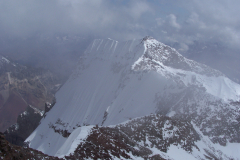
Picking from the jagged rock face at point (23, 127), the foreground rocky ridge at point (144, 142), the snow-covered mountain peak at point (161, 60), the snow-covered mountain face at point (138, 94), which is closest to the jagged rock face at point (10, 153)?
the foreground rocky ridge at point (144, 142)

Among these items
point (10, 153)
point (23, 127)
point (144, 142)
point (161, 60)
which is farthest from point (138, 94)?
point (23, 127)

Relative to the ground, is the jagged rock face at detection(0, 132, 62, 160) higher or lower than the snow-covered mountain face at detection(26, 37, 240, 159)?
lower

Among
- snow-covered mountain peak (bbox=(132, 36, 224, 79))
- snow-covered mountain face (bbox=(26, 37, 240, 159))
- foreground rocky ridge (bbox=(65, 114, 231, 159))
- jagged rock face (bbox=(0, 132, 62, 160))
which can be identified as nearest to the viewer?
jagged rock face (bbox=(0, 132, 62, 160))

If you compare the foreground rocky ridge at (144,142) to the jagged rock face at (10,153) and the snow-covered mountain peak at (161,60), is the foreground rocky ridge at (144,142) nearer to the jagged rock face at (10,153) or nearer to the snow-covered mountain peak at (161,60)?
the jagged rock face at (10,153)

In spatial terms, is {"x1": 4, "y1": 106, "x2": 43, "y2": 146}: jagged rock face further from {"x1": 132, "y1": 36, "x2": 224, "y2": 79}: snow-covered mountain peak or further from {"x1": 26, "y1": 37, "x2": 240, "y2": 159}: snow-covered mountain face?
{"x1": 132, "y1": 36, "x2": 224, "y2": 79}: snow-covered mountain peak

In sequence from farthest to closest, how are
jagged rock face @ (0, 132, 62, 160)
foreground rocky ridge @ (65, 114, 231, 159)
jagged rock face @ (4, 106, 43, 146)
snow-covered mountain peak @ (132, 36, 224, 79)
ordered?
jagged rock face @ (4, 106, 43, 146), snow-covered mountain peak @ (132, 36, 224, 79), foreground rocky ridge @ (65, 114, 231, 159), jagged rock face @ (0, 132, 62, 160)

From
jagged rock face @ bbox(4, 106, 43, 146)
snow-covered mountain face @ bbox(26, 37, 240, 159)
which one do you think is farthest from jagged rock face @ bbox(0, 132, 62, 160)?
jagged rock face @ bbox(4, 106, 43, 146)

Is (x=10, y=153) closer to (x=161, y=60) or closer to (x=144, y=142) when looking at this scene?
(x=144, y=142)

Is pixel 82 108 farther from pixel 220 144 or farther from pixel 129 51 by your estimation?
pixel 220 144

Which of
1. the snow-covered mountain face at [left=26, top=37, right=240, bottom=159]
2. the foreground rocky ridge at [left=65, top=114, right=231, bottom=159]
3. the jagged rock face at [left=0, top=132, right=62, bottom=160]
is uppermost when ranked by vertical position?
the snow-covered mountain face at [left=26, top=37, right=240, bottom=159]
